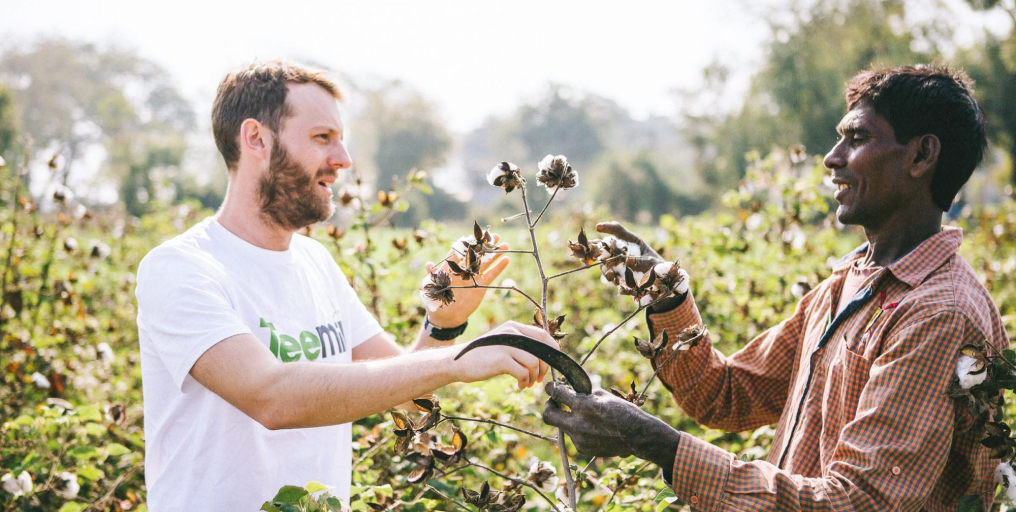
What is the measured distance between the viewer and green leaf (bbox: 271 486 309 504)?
1604 millimetres

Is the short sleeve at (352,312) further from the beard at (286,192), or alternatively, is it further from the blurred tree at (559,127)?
the blurred tree at (559,127)

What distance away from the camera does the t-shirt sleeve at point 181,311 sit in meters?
1.90

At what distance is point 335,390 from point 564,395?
59cm

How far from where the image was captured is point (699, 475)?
1688mm

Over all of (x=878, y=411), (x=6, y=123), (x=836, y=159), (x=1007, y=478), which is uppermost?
(x=6, y=123)

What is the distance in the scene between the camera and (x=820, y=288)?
2369 millimetres

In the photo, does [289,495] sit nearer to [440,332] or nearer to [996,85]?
[440,332]

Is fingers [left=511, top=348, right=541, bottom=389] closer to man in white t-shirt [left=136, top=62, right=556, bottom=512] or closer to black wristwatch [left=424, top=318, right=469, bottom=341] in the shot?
man in white t-shirt [left=136, top=62, right=556, bottom=512]

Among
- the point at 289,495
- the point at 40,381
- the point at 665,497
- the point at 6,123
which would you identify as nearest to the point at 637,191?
the point at 6,123

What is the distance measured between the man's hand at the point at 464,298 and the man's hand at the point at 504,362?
51cm

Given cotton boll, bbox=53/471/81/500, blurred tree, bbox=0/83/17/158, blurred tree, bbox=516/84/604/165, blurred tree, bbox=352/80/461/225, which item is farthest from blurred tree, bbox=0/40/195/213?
cotton boll, bbox=53/471/81/500

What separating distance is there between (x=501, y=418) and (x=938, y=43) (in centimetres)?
2854

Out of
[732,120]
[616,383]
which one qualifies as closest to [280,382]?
[616,383]

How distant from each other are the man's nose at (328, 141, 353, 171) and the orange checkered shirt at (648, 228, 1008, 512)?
1.13 metres
